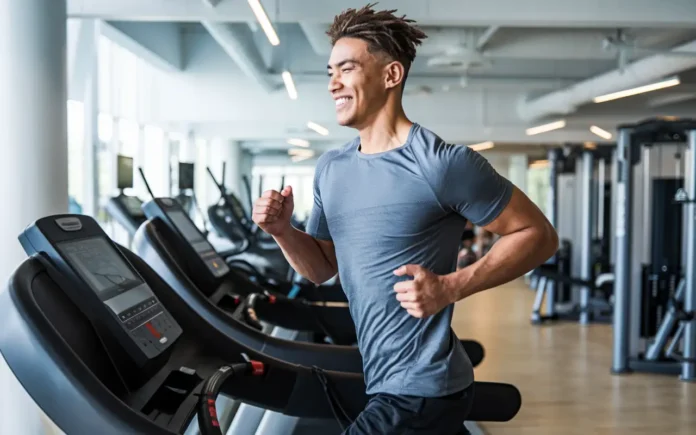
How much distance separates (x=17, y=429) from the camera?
3.36m

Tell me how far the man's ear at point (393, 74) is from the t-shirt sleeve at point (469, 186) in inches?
6.9

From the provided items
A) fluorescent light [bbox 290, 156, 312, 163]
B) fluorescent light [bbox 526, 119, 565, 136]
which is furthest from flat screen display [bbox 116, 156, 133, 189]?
fluorescent light [bbox 290, 156, 312, 163]

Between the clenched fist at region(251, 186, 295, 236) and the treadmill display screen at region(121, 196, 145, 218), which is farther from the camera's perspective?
the treadmill display screen at region(121, 196, 145, 218)

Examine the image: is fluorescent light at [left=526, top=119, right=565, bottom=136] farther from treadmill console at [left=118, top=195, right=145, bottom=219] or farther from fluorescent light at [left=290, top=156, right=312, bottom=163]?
fluorescent light at [left=290, top=156, right=312, bottom=163]

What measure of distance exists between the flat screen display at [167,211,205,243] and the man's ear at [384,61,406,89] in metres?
1.72

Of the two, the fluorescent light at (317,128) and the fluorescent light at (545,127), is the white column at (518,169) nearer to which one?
the fluorescent light at (545,127)

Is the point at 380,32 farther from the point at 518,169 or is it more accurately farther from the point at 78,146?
the point at 518,169

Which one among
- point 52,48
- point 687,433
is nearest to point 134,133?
point 52,48

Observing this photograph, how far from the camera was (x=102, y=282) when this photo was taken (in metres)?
1.70

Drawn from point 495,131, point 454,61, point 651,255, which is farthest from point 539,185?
point 651,255

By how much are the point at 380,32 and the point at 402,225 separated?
37cm

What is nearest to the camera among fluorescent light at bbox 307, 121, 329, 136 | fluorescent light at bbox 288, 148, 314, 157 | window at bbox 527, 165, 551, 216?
fluorescent light at bbox 307, 121, 329, 136

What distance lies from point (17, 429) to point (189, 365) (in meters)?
1.78

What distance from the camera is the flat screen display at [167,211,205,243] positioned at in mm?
3159
